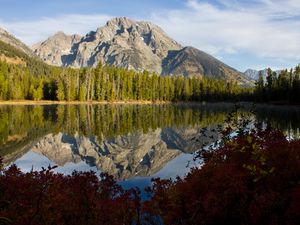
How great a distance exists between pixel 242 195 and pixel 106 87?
139m

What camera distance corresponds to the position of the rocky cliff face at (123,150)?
2588cm

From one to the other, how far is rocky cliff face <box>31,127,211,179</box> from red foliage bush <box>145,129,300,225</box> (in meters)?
14.1

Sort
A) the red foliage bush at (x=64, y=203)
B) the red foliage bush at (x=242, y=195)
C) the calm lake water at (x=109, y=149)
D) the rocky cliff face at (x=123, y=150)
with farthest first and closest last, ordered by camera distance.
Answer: the rocky cliff face at (x=123, y=150), the calm lake water at (x=109, y=149), the red foliage bush at (x=64, y=203), the red foliage bush at (x=242, y=195)

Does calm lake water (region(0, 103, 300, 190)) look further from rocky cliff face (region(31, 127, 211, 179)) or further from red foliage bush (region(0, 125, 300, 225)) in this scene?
red foliage bush (region(0, 125, 300, 225))

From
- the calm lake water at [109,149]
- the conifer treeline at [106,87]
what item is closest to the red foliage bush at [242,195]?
the calm lake water at [109,149]

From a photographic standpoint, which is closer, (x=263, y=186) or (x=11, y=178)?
(x=263, y=186)

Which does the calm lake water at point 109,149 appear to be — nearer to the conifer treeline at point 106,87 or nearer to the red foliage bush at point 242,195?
the red foliage bush at point 242,195

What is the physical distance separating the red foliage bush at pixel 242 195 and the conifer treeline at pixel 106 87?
129832 mm

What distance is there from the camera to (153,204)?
857 centimetres

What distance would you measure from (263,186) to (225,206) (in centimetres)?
107

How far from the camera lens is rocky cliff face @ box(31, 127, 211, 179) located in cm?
2588

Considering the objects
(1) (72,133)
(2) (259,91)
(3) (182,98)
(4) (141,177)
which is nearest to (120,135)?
(1) (72,133)

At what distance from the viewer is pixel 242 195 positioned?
773 cm

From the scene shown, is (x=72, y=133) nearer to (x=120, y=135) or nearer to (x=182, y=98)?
(x=120, y=135)
